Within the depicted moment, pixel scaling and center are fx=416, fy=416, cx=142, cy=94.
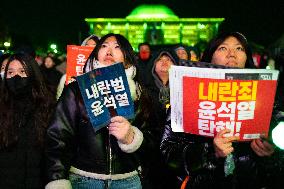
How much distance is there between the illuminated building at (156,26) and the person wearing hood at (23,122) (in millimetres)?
53534

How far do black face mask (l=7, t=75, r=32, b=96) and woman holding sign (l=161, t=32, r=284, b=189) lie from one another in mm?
1304

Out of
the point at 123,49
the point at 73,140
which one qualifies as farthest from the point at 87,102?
the point at 123,49

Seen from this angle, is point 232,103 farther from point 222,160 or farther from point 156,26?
point 156,26

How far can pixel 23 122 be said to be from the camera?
129 inches

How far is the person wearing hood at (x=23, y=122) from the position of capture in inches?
124

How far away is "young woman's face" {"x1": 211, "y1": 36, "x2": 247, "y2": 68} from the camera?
9.71 ft

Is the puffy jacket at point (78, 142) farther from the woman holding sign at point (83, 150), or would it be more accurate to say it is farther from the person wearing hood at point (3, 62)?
the person wearing hood at point (3, 62)

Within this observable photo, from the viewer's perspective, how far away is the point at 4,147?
3.16 meters

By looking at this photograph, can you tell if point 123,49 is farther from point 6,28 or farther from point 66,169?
point 6,28

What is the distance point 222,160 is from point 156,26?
188 feet

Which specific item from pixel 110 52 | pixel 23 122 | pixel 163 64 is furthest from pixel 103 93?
pixel 163 64

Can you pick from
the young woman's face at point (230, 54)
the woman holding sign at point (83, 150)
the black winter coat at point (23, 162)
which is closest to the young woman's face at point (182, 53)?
the young woman's face at point (230, 54)

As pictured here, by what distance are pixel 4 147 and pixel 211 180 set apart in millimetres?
1602

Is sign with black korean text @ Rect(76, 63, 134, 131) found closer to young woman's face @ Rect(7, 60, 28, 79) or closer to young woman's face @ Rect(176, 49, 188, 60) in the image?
young woman's face @ Rect(7, 60, 28, 79)
